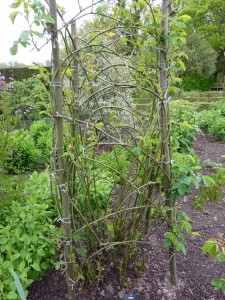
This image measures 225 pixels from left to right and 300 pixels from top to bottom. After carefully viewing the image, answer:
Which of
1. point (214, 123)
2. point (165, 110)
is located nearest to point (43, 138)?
point (165, 110)

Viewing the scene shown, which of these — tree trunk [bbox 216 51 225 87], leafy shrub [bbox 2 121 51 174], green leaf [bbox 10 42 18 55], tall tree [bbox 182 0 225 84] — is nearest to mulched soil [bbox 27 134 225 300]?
green leaf [bbox 10 42 18 55]

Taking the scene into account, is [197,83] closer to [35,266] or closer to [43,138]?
[43,138]

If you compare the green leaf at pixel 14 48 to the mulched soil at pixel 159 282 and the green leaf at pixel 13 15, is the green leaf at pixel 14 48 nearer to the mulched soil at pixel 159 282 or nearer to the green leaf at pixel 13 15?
the green leaf at pixel 13 15

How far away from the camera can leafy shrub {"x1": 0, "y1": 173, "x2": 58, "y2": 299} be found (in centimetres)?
184

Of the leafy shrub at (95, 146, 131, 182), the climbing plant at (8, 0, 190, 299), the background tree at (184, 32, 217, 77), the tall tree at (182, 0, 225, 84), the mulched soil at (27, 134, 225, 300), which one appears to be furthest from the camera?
the tall tree at (182, 0, 225, 84)

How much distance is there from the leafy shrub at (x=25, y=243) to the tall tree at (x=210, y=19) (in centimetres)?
2476

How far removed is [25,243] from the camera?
1984mm

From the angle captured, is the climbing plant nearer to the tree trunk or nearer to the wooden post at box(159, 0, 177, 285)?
the wooden post at box(159, 0, 177, 285)

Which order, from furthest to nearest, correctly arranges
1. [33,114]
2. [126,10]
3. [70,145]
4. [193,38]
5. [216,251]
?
[193,38] → [33,114] → [126,10] → [70,145] → [216,251]

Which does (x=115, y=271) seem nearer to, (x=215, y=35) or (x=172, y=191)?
(x=172, y=191)

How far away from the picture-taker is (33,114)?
8031 mm

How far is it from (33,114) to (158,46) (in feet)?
22.3

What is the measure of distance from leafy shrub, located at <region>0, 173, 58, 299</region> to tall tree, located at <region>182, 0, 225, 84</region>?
2476 cm

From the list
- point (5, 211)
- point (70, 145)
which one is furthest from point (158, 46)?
point (5, 211)
